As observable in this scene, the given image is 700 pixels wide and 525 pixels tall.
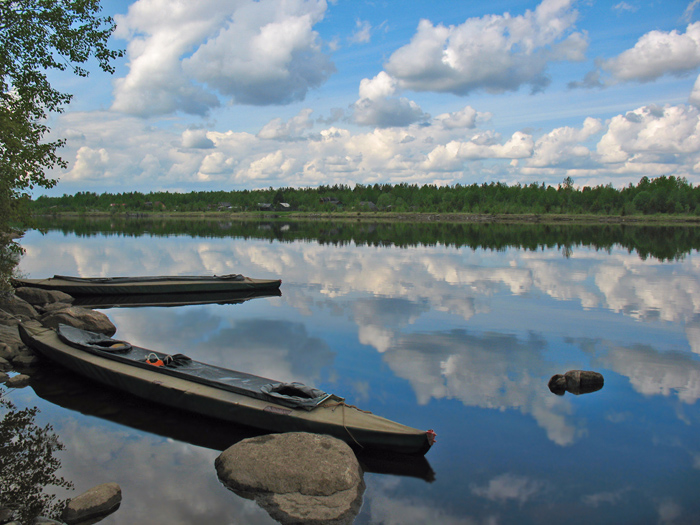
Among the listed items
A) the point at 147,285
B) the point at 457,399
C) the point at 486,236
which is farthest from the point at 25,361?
the point at 486,236

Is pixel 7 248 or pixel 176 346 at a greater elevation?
pixel 7 248

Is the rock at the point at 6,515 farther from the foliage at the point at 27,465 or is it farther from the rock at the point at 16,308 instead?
the rock at the point at 16,308

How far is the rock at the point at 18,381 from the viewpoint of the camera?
1352cm

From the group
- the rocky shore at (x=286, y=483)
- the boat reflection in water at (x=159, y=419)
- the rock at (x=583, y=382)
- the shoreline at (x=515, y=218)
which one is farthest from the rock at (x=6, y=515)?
the shoreline at (x=515, y=218)

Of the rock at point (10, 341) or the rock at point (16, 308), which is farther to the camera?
the rock at point (16, 308)

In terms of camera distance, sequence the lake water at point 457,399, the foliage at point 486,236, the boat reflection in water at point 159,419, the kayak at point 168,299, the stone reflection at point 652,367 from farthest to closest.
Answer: the foliage at point 486,236 → the kayak at point 168,299 → the stone reflection at point 652,367 → the boat reflection in water at point 159,419 → the lake water at point 457,399

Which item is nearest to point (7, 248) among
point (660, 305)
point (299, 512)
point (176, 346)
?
point (176, 346)

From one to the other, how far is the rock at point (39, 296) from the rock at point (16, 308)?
2694mm

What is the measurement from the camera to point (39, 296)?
24078mm

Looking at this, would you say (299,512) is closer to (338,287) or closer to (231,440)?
(231,440)

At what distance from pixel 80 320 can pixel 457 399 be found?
14314 millimetres

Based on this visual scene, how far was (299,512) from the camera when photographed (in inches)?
306

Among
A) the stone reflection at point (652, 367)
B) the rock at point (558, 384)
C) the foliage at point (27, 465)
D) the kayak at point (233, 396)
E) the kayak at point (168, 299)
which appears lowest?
the kayak at point (168, 299)

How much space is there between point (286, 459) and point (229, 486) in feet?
3.85
